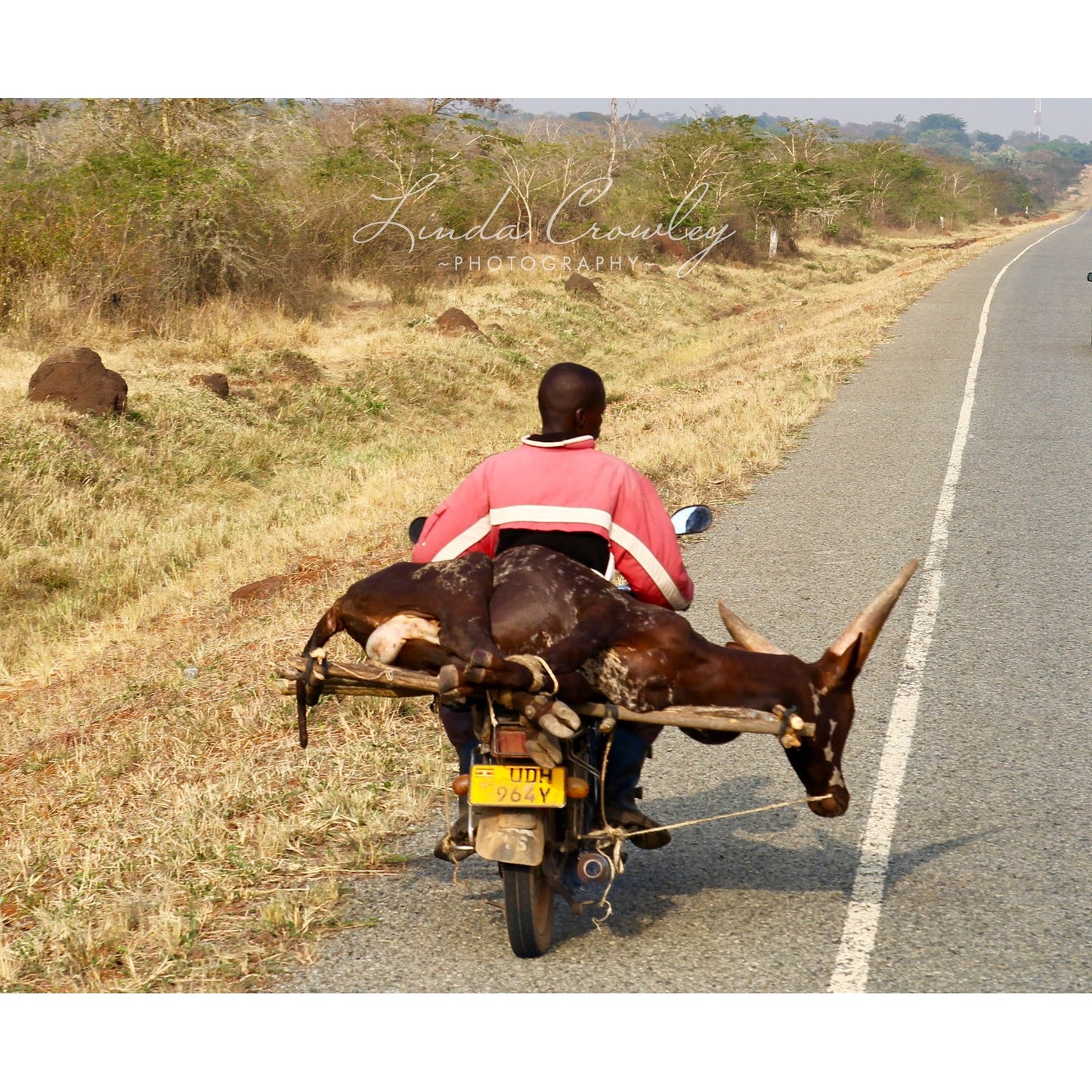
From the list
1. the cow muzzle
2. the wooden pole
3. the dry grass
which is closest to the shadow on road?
the dry grass

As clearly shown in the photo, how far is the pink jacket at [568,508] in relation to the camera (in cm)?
393

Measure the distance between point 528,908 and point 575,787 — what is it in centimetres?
43

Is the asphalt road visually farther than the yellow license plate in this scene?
Yes

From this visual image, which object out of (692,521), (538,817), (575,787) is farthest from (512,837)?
(692,521)

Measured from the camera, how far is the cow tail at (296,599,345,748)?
3.80m

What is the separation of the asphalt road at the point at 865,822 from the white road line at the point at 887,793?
0.04 meters

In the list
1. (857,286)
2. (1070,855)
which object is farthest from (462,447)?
(857,286)

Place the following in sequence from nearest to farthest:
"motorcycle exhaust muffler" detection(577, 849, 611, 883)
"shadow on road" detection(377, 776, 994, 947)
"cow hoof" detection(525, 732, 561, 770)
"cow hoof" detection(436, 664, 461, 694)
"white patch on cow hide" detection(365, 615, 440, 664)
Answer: "cow hoof" detection(436, 664, 461, 694)
"cow hoof" detection(525, 732, 561, 770)
"white patch on cow hide" detection(365, 615, 440, 664)
"motorcycle exhaust muffler" detection(577, 849, 611, 883)
"shadow on road" detection(377, 776, 994, 947)

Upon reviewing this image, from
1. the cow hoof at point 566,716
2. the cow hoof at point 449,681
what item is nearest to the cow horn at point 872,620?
the cow hoof at point 566,716

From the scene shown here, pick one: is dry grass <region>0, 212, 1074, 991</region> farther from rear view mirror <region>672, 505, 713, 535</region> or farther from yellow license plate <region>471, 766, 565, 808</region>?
rear view mirror <region>672, 505, 713, 535</region>

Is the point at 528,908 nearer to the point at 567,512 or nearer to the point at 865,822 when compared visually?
the point at 567,512

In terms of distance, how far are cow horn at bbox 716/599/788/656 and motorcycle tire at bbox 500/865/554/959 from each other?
92 centimetres

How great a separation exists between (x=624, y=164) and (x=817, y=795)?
45877 millimetres

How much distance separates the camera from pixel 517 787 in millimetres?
3705
